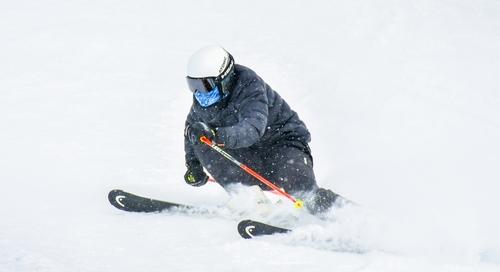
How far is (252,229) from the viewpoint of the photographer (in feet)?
14.4

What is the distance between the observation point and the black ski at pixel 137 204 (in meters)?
5.10

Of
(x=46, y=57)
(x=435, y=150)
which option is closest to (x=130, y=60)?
(x=46, y=57)

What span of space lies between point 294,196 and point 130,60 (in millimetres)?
6484

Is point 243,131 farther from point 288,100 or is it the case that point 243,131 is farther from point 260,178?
point 288,100

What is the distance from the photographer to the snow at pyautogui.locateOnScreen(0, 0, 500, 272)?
429 cm

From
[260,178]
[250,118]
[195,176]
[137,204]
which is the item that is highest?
[250,118]

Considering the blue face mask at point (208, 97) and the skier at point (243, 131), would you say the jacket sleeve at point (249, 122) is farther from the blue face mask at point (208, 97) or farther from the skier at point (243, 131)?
the blue face mask at point (208, 97)

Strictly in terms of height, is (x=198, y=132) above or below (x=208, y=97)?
below

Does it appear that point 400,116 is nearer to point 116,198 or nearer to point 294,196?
point 294,196

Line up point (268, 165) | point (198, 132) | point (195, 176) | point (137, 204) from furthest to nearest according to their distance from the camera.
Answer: point (195, 176)
point (268, 165)
point (137, 204)
point (198, 132)

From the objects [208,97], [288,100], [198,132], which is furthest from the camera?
[288,100]

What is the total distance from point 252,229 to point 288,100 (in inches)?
195

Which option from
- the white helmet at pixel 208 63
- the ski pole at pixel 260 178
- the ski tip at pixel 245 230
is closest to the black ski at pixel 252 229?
the ski tip at pixel 245 230

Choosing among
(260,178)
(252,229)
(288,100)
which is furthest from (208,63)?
(288,100)
